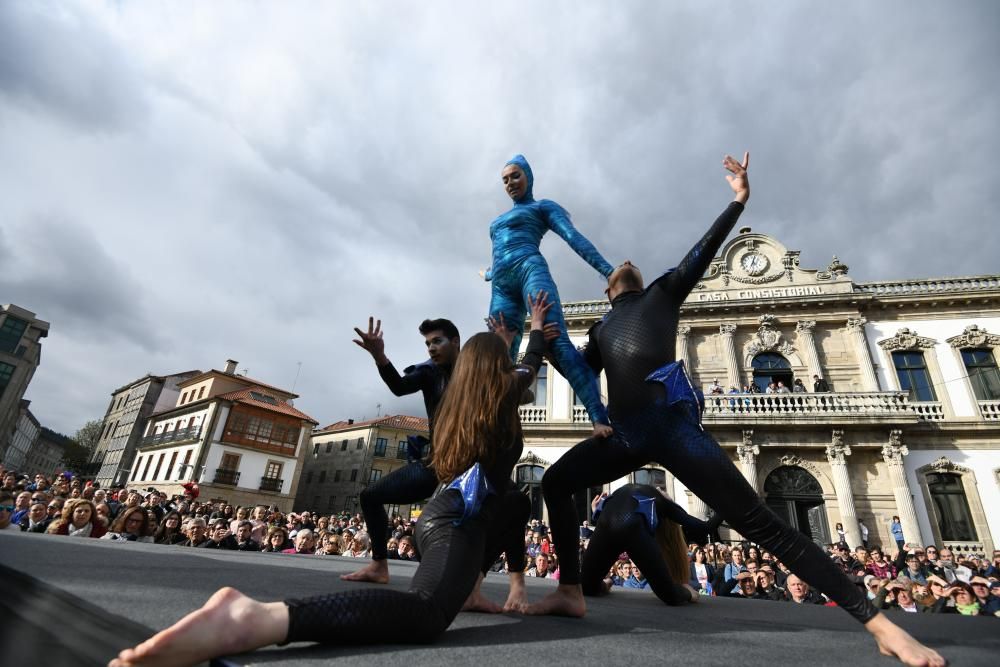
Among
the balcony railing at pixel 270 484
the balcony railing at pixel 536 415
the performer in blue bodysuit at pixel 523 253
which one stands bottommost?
the performer in blue bodysuit at pixel 523 253

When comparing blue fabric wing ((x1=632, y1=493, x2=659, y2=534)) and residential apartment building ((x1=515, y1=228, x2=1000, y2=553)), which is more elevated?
residential apartment building ((x1=515, y1=228, x2=1000, y2=553))

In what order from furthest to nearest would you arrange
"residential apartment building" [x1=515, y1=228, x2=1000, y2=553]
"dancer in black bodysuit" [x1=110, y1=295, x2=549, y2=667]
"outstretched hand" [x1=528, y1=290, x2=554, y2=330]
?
"residential apartment building" [x1=515, y1=228, x2=1000, y2=553]
"outstretched hand" [x1=528, y1=290, x2=554, y2=330]
"dancer in black bodysuit" [x1=110, y1=295, x2=549, y2=667]

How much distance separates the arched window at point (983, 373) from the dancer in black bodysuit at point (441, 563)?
23.0 meters

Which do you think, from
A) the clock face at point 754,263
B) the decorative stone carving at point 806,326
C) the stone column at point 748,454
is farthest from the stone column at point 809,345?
the stone column at point 748,454

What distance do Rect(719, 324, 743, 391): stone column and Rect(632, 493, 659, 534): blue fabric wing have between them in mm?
17875

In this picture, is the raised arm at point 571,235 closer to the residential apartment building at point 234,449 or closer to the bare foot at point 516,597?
the bare foot at point 516,597

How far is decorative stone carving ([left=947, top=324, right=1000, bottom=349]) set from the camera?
1844 cm

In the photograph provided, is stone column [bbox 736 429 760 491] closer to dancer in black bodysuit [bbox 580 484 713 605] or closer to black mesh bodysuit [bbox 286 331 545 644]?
dancer in black bodysuit [bbox 580 484 713 605]

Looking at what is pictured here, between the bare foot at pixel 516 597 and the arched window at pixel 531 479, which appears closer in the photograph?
the bare foot at pixel 516 597

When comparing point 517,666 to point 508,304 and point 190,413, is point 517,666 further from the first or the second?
point 190,413

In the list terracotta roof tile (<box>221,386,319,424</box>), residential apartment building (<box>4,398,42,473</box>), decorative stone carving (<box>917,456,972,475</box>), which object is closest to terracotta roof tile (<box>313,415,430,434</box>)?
terracotta roof tile (<box>221,386,319,424</box>)

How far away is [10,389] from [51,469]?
81023mm

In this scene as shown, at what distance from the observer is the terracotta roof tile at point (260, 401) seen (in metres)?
35.5

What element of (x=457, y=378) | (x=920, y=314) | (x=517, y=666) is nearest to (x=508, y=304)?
(x=457, y=378)
